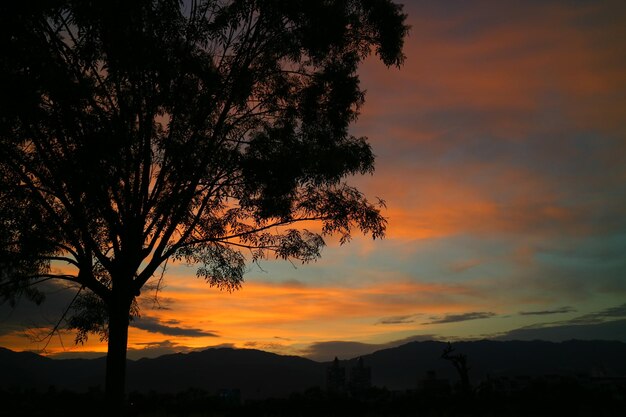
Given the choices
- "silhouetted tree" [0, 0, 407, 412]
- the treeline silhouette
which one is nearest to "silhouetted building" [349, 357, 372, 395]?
the treeline silhouette

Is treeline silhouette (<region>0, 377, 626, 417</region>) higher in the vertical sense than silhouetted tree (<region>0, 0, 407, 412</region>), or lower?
lower

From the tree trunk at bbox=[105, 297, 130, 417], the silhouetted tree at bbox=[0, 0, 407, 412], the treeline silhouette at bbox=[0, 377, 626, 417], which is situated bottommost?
the treeline silhouette at bbox=[0, 377, 626, 417]

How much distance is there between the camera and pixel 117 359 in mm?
12914

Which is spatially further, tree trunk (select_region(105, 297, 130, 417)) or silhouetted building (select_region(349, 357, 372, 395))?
silhouetted building (select_region(349, 357, 372, 395))

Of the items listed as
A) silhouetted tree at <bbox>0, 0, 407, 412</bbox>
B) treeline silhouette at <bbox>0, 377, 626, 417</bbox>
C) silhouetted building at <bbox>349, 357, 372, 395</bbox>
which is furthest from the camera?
silhouetted building at <bbox>349, 357, 372, 395</bbox>

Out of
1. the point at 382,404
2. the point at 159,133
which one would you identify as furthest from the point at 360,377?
the point at 159,133

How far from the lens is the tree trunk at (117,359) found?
12558 mm

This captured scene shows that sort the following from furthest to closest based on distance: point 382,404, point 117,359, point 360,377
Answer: point 360,377 < point 382,404 < point 117,359

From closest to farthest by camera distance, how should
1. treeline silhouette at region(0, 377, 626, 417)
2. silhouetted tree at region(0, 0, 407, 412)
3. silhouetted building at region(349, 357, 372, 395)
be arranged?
1. silhouetted tree at region(0, 0, 407, 412)
2. treeline silhouette at region(0, 377, 626, 417)
3. silhouetted building at region(349, 357, 372, 395)

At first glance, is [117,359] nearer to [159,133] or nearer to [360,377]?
[159,133]

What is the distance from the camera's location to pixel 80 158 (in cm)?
1272

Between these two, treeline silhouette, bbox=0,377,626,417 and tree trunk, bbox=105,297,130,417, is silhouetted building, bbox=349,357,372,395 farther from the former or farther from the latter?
tree trunk, bbox=105,297,130,417

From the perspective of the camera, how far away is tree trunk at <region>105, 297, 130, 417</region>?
41.2 feet

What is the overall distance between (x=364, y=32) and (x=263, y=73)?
365 cm
